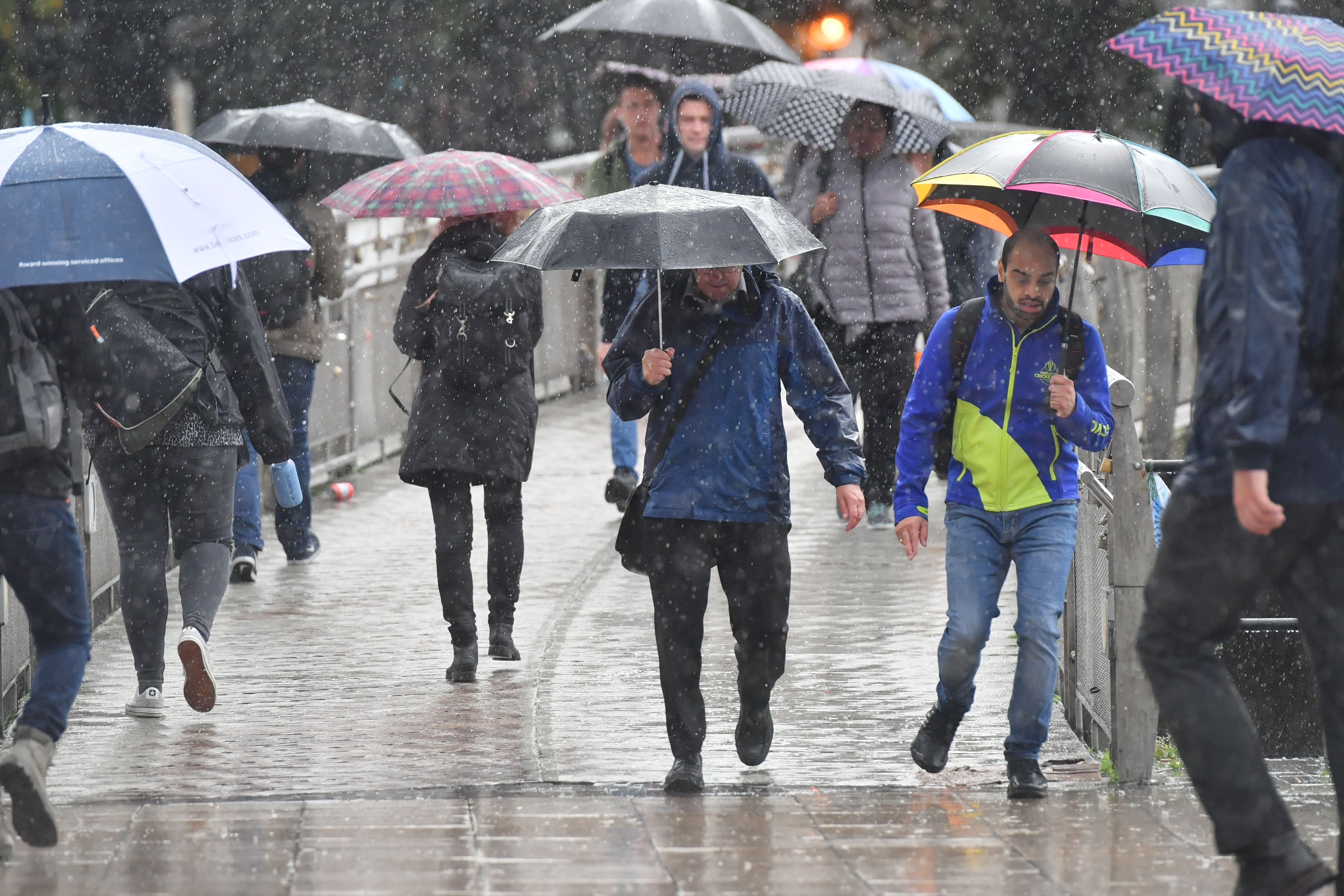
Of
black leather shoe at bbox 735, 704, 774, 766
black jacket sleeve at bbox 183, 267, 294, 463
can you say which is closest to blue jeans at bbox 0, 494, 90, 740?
black jacket sleeve at bbox 183, 267, 294, 463

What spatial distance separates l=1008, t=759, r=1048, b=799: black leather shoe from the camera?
596cm

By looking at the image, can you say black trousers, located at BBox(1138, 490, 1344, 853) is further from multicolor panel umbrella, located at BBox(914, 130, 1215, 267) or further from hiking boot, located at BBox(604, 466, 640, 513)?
hiking boot, located at BBox(604, 466, 640, 513)

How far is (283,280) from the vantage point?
31.1ft

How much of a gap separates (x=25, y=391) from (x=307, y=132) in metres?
4.90

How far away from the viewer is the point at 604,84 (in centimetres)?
2134

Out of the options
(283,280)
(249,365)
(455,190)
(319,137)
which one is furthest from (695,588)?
(319,137)

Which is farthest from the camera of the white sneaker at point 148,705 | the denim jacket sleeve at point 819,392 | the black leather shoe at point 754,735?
the white sneaker at point 148,705

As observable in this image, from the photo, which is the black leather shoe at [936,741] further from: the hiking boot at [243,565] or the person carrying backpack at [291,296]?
the hiking boot at [243,565]

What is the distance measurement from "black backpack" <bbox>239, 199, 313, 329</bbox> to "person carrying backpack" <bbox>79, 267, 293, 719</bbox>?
2.21 m

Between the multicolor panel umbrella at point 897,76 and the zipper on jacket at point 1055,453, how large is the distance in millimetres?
4618

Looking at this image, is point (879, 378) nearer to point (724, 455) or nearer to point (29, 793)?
point (724, 455)

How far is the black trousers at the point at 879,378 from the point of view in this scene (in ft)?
34.5

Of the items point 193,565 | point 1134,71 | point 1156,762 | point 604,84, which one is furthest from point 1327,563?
point 604,84

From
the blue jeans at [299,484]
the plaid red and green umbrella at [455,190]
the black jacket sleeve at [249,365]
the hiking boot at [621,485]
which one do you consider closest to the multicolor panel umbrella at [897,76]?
the hiking boot at [621,485]
